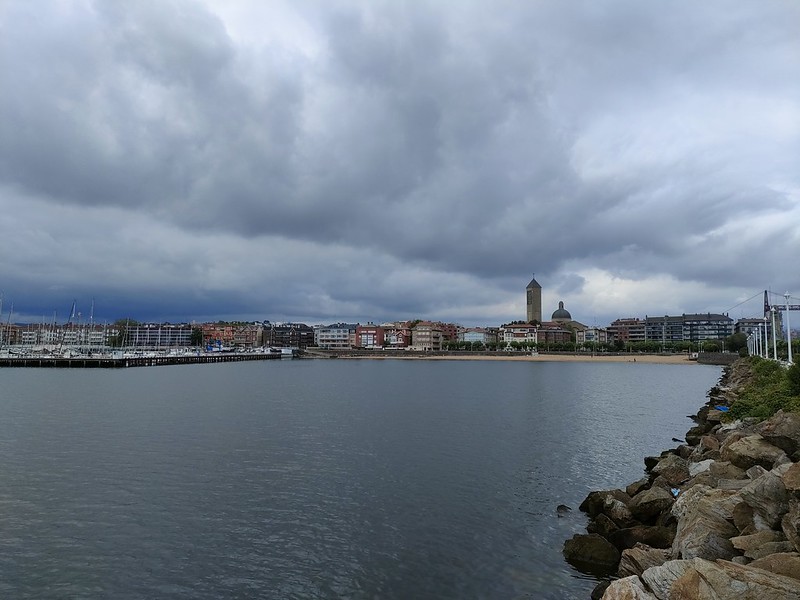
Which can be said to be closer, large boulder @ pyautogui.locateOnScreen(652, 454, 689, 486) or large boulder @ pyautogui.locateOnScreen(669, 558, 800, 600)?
large boulder @ pyautogui.locateOnScreen(669, 558, 800, 600)

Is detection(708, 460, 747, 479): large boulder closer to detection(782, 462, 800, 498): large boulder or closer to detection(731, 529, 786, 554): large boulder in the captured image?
detection(782, 462, 800, 498): large boulder

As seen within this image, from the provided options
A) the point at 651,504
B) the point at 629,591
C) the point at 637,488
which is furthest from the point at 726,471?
the point at 629,591

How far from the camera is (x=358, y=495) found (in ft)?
66.8

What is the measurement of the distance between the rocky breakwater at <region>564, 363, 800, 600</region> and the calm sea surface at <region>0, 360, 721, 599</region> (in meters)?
1.34

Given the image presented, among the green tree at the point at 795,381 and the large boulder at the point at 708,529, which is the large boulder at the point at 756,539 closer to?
the large boulder at the point at 708,529

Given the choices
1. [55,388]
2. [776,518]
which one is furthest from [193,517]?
[55,388]

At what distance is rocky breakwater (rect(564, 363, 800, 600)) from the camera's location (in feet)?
26.3

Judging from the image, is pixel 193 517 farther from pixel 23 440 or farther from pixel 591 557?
pixel 23 440

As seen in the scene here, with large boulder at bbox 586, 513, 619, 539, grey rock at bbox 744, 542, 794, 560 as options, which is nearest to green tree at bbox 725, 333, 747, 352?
large boulder at bbox 586, 513, 619, 539

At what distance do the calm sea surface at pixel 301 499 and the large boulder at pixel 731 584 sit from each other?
18.1 ft

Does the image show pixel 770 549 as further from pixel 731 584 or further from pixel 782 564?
pixel 731 584

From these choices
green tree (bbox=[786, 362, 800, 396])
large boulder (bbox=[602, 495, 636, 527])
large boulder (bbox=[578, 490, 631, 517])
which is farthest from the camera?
green tree (bbox=[786, 362, 800, 396])

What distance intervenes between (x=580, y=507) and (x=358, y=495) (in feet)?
26.1

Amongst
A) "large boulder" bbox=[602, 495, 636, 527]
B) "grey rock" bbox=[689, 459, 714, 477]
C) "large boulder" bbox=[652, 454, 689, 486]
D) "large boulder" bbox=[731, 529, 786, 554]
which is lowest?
"large boulder" bbox=[602, 495, 636, 527]
